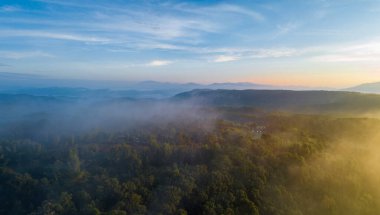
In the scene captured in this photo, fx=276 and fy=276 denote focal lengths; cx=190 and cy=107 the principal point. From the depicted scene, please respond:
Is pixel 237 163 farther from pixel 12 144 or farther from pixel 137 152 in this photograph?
pixel 12 144

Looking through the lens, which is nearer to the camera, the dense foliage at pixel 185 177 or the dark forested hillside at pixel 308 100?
the dense foliage at pixel 185 177

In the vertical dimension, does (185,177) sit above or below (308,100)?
below

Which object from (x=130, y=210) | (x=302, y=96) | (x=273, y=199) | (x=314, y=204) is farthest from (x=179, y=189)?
(x=302, y=96)

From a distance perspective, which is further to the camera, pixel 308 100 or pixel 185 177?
pixel 308 100

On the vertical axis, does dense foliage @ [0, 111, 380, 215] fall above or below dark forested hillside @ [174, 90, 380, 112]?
below

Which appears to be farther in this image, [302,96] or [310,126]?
[302,96]

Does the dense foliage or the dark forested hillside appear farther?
the dark forested hillside

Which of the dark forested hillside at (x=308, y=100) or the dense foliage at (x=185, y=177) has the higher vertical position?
the dark forested hillside at (x=308, y=100)

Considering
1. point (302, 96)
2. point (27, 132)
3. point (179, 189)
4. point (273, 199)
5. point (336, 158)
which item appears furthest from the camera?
point (302, 96)
